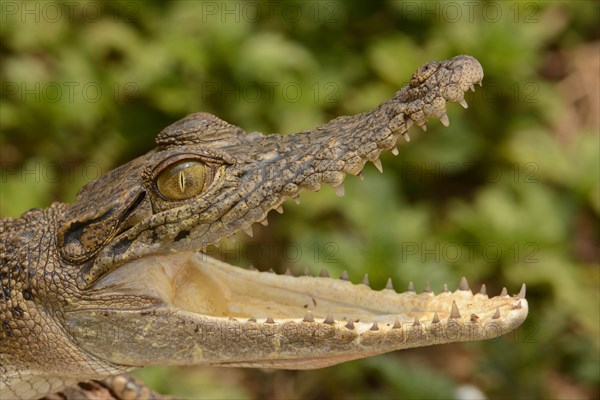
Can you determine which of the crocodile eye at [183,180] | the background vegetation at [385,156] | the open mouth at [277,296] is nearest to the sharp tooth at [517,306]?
the open mouth at [277,296]

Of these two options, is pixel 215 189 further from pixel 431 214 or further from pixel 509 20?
pixel 509 20

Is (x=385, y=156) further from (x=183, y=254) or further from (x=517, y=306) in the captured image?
(x=517, y=306)

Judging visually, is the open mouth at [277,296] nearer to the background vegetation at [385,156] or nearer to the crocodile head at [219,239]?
the crocodile head at [219,239]

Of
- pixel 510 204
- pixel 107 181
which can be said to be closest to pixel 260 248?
pixel 510 204

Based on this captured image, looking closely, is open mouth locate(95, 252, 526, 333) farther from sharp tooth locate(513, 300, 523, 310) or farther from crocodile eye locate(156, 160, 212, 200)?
crocodile eye locate(156, 160, 212, 200)

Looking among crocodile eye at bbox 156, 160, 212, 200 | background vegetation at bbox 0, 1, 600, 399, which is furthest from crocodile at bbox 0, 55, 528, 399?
background vegetation at bbox 0, 1, 600, 399

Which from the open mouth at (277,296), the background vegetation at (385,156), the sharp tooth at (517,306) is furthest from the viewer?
the background vegetation at (385,156)
